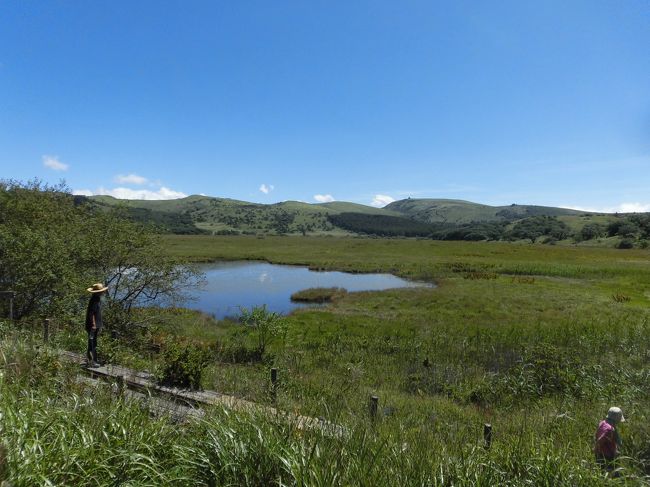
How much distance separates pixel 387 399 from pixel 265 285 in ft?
126

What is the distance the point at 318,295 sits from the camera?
40.8m

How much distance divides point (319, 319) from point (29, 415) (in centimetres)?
2373

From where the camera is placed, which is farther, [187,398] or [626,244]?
[626,244]

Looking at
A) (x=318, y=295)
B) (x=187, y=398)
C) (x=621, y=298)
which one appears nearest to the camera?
(x=187, y=398)

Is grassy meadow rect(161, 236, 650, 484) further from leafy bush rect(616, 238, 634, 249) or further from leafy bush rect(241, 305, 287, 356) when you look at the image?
leafy bush rect(616, 238, 634, 249)

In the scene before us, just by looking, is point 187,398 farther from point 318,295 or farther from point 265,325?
point 318,295

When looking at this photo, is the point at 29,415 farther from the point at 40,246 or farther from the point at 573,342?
the point at 573,342

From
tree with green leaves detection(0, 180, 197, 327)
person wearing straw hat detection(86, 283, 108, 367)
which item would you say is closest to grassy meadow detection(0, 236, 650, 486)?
person wearing straw hat detection(86, 283, 108, 367)

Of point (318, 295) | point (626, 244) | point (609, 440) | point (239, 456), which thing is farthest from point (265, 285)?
point (626, 244)

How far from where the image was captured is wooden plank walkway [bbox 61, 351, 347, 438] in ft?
17.2

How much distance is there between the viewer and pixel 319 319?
28.5 meters

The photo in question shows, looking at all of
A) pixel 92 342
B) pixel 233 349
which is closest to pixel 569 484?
pixel 92 342

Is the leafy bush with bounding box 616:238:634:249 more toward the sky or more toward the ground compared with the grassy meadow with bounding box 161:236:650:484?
more toward the sky

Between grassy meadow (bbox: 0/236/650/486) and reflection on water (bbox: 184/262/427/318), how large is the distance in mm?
5565
